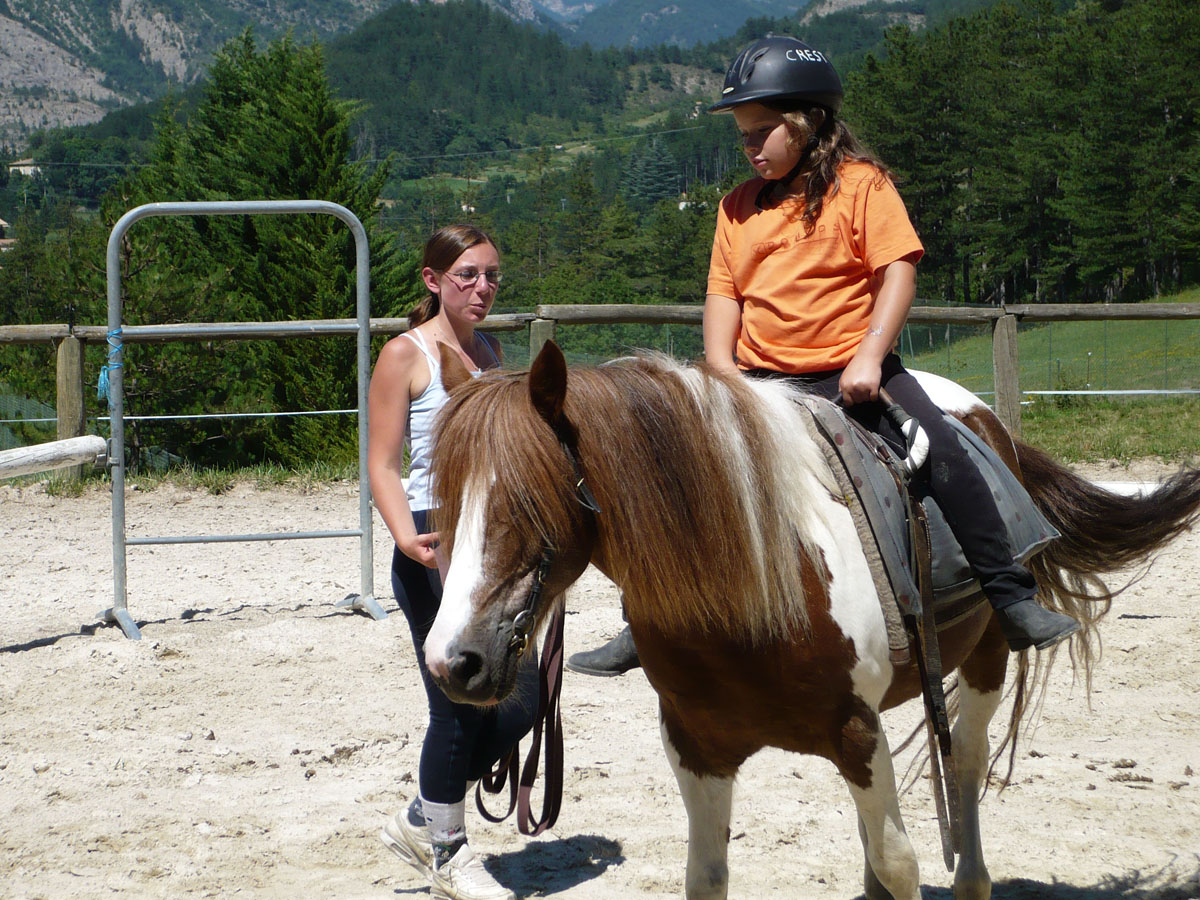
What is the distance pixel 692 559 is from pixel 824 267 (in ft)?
2.54

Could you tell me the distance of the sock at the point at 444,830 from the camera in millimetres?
2891

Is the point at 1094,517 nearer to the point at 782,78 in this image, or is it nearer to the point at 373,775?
the point at 782,78

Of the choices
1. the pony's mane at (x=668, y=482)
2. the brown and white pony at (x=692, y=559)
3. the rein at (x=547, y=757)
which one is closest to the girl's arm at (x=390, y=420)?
the rein at (x=547, y=757)

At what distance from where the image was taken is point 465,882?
9.29ft

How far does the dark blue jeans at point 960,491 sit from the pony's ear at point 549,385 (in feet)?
2.55

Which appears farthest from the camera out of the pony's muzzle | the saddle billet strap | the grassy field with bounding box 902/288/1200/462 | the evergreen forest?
the evergreen forest

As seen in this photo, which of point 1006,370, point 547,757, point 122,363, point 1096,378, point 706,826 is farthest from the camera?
Result: point 1096,378

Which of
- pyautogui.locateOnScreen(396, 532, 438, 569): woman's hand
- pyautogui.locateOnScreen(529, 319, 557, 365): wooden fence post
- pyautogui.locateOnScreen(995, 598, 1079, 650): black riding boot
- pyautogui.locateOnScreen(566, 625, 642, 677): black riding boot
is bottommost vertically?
pyautogui.locateOnScreen(566, 625, 642, 677): black riding boot

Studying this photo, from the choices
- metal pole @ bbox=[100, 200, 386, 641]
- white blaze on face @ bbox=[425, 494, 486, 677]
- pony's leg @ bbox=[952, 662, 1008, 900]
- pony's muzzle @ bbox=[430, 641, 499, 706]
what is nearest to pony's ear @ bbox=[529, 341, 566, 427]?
white blaze on face @ bbox=[425, 494, 486, 677]

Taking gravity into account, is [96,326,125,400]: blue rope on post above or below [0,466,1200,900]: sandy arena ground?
above

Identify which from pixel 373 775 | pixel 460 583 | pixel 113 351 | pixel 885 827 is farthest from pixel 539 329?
pixel 460 583

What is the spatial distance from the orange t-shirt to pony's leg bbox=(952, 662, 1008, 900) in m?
1.16

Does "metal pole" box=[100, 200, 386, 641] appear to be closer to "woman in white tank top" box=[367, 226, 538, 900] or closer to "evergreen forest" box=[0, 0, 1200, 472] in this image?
"evergreen forest" box=[0, 0, 1200, 472]

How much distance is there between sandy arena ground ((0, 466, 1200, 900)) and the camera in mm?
2994
